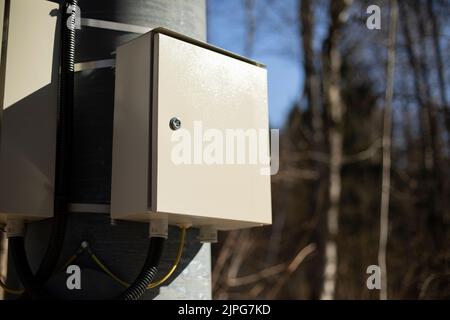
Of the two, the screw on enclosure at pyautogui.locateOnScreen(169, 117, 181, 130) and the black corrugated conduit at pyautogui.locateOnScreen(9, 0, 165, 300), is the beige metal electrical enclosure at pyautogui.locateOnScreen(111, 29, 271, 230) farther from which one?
the black corrugated conduit at pyautogui.locateOnScreen(9, 0, 165, 300)

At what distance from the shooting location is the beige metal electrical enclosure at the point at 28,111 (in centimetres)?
194

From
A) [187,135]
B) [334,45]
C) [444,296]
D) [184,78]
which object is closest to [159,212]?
[187,135]

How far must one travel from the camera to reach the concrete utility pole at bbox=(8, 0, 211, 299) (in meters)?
2.05

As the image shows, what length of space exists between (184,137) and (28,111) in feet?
1.57

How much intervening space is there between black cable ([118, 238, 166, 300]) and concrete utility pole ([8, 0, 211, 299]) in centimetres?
10

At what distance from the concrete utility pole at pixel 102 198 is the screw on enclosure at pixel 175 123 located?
27 centimetres

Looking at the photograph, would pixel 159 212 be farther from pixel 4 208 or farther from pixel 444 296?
pixel 444 296

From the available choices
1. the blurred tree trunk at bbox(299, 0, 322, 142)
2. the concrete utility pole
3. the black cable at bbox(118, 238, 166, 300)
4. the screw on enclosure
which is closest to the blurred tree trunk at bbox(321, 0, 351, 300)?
the blurred tree trunk at bbox(299, 0, 322, 142)

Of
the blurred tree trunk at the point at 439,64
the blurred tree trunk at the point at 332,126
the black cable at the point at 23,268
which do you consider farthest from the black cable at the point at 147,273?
the blurred tree trunk at the point at 439,64

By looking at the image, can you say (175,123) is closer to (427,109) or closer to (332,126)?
(332,126)

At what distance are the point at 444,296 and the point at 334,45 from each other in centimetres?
306

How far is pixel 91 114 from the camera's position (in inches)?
84.0

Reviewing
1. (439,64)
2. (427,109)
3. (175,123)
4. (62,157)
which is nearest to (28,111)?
(62,157)

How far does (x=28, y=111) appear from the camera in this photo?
2.00m
